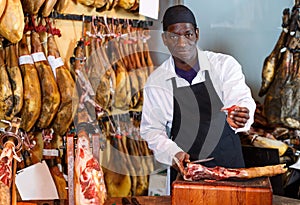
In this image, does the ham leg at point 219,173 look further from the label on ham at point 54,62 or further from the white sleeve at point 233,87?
the label on ham at point 54,62

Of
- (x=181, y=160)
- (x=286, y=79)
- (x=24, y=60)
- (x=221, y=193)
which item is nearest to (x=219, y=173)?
(x=221, y=193)

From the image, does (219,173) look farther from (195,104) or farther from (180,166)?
(195,104)

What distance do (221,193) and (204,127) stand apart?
41.4 inches

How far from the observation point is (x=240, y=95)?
3.29 metres

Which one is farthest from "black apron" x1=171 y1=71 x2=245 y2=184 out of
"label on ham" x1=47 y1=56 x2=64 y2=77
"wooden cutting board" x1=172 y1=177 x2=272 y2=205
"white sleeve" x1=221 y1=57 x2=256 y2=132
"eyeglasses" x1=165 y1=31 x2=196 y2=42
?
"wooden cutting board" x1=172 y1=177 x2=272 y2=205

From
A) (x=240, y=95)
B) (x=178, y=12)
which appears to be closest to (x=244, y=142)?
(x=240, y=95)

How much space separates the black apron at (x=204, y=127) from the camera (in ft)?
11.6

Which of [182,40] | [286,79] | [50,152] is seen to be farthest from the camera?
[286,79]

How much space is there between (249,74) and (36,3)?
8.09 ft

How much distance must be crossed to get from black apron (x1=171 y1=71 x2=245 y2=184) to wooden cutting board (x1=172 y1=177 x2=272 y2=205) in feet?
3.11

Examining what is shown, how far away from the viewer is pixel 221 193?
2.53 meters

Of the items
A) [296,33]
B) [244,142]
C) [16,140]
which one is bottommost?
[244,142]

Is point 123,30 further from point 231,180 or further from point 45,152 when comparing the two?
point 231,180

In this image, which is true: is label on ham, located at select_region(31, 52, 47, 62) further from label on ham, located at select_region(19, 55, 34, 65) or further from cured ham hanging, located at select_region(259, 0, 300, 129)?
cured ham hanging, located at select_region(259, 0, 300, 129)
